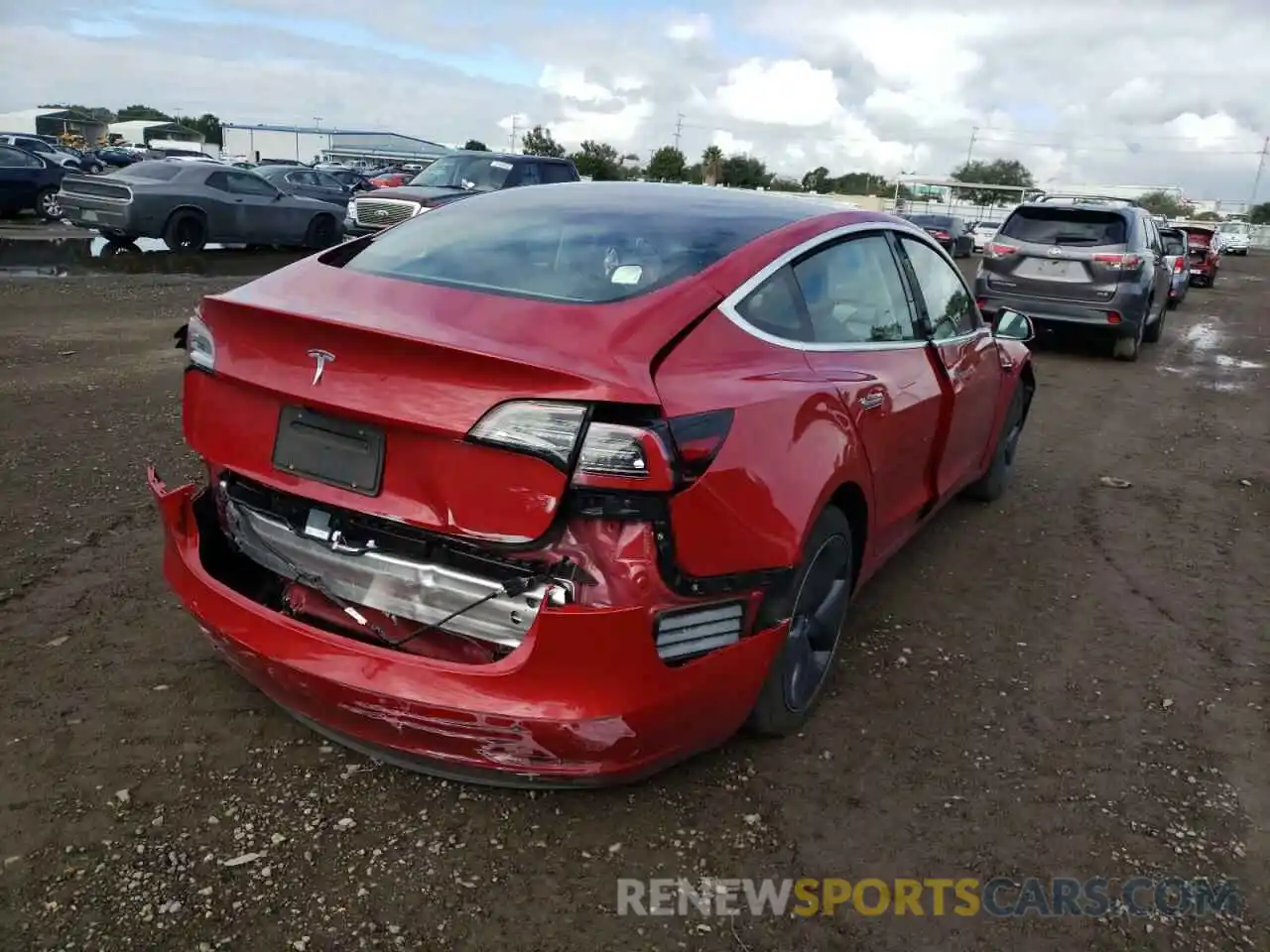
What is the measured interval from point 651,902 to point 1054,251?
1010 centimetres

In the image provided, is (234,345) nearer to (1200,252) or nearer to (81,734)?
(81,734)

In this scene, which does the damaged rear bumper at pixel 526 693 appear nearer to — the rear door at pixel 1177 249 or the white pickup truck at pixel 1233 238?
the rear door at pixel 1177 249

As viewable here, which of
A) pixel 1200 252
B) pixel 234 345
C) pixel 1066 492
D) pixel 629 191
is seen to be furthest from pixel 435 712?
pixel 1200 252

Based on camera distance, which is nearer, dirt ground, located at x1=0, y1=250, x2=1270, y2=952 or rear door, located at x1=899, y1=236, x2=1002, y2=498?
dirt ground, located at x1=0, y1=250, x2=1270, y2=952

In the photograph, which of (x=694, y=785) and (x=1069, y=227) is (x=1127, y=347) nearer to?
(x=1069, y=227)

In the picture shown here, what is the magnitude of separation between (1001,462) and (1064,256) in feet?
20.1

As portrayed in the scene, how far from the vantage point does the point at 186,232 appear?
630 inches

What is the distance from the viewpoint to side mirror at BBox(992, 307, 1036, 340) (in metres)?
5.08

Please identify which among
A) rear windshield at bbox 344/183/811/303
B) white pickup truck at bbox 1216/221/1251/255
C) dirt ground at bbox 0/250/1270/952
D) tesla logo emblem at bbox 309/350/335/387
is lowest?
dirt ground at bbox 0/250/1270/952

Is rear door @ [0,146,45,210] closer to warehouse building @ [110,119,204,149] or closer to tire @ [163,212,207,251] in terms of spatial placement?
tire @ [163,212,207,251]

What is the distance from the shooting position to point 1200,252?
79.0 ft

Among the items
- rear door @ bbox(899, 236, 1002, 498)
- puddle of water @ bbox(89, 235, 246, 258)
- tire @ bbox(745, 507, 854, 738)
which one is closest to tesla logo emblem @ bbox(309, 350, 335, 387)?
tire @ bbox(745, 507, 854, 738)

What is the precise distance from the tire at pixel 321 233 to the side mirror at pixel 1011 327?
592 inches

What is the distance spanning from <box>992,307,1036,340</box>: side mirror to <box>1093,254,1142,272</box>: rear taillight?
20.7 ft
